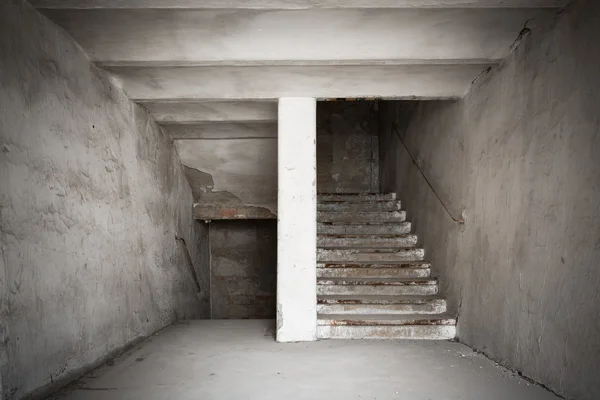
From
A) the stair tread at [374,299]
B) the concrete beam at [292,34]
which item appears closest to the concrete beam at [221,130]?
the concrete beam at [292,34]

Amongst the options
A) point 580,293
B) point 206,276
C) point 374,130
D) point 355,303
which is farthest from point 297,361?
point 374,130

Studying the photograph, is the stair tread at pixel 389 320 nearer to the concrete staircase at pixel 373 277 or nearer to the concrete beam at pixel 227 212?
the concrete staircase at pixel 373 277

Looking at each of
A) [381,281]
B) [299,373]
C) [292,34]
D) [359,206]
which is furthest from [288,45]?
[359,206]

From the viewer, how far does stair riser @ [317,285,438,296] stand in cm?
485

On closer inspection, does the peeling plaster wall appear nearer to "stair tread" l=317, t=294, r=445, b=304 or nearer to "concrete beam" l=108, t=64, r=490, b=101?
"concrete beam" l=108, t=64, r=490, b=101

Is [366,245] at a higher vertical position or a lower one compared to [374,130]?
lower

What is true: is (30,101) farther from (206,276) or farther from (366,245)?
(206,276)

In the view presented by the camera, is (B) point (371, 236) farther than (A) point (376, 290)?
Yes

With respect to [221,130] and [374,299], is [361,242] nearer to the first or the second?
→ [374,299]

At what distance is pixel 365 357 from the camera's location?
11.9ft

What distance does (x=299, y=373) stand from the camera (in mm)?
3221

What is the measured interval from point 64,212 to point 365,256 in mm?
3398

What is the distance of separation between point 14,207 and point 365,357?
271cm

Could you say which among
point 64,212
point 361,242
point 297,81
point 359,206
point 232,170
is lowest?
point 361,242
